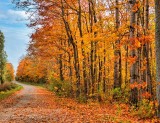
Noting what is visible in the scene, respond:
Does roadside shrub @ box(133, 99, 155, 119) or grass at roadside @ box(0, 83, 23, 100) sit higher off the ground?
roadside shrub @ box(133, 99, 155, 119)

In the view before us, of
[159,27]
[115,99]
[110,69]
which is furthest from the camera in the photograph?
[110,69]

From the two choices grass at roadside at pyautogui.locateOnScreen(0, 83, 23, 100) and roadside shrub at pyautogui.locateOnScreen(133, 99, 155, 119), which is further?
grass at roadside at pyautogui.locateOnScreen(0, 83, 23, 100)

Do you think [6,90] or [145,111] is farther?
[6,90]

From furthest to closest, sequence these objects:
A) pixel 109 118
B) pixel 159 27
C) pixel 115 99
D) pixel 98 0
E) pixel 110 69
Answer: pixel 110 69 < pixel 98 0 < pixel 115 99 < pixel 109 118 < pixel 159 27

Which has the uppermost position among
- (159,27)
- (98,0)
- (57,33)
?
(98,0)

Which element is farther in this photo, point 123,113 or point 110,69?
point 110,69

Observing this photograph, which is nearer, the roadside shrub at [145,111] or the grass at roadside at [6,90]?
the roadside shrub at [145,111]

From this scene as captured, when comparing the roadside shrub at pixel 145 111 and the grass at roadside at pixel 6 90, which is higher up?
the roadside shrub at pixel 145 111

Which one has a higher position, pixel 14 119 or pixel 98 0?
pixel 98 0

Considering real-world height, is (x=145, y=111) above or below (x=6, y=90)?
above

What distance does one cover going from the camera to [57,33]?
27188 mm

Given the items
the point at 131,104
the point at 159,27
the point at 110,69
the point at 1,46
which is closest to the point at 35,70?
the point at 1,46

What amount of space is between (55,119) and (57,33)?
51.5 ft

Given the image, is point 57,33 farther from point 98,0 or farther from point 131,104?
point 131,104
